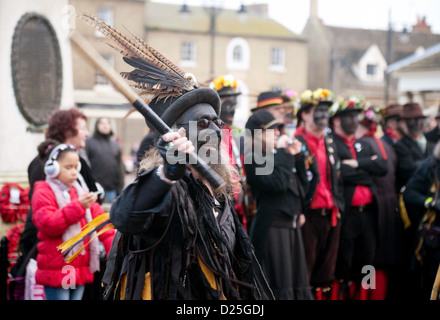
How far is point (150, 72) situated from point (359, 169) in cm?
473

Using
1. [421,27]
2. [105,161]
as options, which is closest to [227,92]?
[105,161]

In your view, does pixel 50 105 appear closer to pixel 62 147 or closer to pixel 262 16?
pixel 62 147

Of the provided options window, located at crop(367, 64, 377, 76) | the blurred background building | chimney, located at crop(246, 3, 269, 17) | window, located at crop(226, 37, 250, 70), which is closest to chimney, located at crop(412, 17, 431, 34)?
the blurred background building

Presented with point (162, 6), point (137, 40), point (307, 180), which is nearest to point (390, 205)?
point (307, 180)

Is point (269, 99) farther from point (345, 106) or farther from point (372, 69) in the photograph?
point (372, 69)

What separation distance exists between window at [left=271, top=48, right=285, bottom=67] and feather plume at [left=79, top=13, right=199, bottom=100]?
38.2 meters

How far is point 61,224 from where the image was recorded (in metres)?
4.70

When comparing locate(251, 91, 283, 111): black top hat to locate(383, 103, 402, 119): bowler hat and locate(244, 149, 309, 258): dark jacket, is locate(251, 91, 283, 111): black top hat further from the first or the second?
locate(383, 103, 402, 119): bowler hat

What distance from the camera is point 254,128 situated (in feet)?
20.5

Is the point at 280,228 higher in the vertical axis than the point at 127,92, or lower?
lower

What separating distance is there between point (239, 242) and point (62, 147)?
7.58ft

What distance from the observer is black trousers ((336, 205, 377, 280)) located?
281 inches

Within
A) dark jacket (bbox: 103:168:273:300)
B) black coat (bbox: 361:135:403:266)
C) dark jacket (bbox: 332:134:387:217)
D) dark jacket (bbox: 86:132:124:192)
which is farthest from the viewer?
dark jacket (bbox: 86:132:124:192)

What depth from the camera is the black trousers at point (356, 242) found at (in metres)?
7.13
